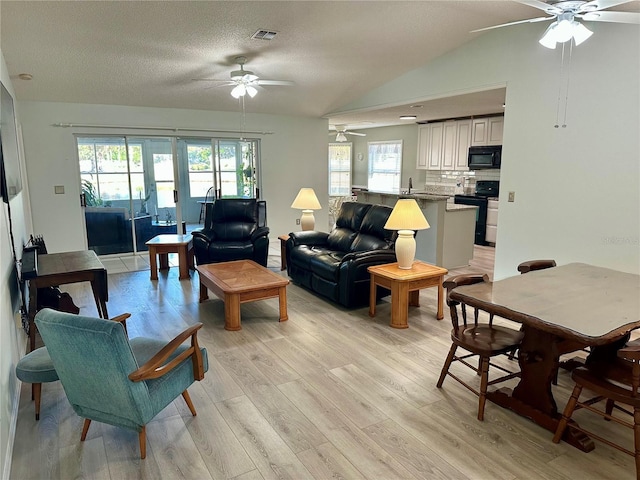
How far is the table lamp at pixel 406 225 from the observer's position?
3.87m

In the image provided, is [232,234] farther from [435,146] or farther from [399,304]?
[435,146]

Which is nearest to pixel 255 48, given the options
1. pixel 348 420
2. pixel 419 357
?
pixel 419 357

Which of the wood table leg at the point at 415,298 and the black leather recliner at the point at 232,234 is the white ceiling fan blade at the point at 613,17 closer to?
the wood table leg at the point at 415,298

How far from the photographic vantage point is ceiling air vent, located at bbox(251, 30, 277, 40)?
4111mm

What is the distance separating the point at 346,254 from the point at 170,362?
2.77m

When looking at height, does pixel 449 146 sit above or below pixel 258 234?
above

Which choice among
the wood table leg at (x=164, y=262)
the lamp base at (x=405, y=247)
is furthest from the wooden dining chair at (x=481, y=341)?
the wood table leg at (x=164, y=262)

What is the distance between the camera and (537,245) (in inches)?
169

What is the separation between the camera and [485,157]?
7.47 metres

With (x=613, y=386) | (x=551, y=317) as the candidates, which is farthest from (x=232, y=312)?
(x=613, y=386)

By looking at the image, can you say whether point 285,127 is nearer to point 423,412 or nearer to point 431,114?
point 431,114

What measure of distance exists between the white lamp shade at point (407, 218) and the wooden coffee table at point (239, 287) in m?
1.14

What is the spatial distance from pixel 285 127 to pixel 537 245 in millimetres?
4852

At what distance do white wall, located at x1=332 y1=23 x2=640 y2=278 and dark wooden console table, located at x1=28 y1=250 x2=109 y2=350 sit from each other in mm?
3914
